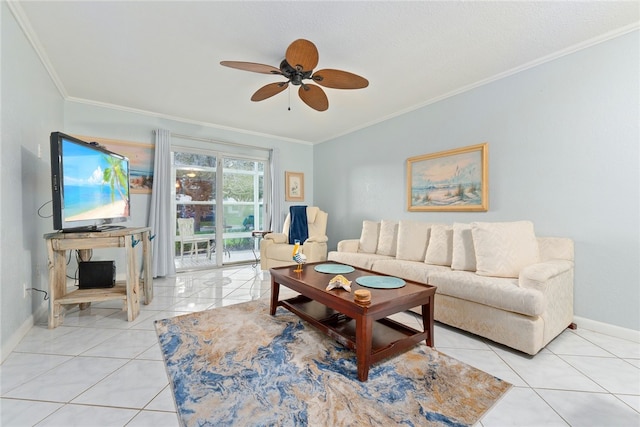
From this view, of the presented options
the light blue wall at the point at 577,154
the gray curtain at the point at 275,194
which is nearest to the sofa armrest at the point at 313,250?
the gray curtain at the point at 275,194

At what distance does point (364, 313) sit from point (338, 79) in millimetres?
1856

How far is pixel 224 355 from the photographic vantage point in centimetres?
185

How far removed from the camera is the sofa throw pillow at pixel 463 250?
2576 millimetres

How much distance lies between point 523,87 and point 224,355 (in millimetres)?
3564

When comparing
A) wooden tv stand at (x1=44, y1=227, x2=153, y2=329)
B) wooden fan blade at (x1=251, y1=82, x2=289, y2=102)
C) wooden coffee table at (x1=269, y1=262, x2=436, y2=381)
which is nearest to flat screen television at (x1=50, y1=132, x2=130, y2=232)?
wooden tv stand at (x1=44, y1=227, x2=153, y2=329)

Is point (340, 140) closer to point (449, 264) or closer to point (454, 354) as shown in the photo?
point (449, 264)

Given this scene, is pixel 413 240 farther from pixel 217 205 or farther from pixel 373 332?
pixel 217 205

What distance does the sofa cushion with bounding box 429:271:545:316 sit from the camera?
1808mm

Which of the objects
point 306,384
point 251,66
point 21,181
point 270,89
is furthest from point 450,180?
point 21,181

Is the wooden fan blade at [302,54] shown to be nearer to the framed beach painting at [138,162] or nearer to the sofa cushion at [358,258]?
the sofa cushion at [358,258]

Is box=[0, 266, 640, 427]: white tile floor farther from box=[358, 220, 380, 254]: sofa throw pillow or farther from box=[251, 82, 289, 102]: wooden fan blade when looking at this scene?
box=[251, 82, 289, 102]: wooden fan blade

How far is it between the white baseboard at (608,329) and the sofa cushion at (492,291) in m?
0.78

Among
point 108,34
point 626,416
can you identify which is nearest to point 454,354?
point 626,416

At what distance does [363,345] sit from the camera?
156cm
